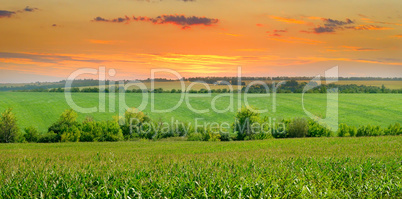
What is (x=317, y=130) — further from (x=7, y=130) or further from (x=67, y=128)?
(x=7, y=130)

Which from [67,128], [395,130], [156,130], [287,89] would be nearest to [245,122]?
[156,130]

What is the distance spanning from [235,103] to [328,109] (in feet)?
113

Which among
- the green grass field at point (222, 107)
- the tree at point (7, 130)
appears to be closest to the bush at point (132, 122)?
the green grass field at point (222, 107)

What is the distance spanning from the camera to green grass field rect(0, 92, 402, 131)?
108 m

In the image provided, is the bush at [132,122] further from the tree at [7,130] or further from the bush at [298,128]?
the bush at [298,128]

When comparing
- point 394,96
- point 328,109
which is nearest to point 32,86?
point 328,109

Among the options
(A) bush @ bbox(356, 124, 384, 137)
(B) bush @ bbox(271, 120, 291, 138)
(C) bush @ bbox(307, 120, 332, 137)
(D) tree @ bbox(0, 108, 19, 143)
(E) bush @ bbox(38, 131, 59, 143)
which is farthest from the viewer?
(C) bush @ bbox(307, 120, 332, 137)

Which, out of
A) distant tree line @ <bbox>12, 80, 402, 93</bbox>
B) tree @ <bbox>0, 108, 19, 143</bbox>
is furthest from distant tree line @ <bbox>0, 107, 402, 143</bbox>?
distant tree line @ <bbox>12, 80, 402, 93</bbox>

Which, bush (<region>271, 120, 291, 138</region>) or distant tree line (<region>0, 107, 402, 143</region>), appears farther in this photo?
bush (<region>271, 120, 291, 138</region>)

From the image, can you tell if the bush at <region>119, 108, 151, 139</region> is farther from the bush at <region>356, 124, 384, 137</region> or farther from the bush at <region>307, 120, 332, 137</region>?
the bush at <region>356, 124, 384, 137</region>

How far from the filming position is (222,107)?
Result: 124312 mm

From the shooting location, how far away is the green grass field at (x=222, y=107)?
10831 cm

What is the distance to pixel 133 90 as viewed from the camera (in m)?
160

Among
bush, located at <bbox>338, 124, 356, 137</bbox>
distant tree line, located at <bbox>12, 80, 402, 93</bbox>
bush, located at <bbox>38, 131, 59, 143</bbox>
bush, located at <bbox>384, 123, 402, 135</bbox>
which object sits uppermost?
distant tree line, located at <bbox>12, 80, 402, 93</bbox>
